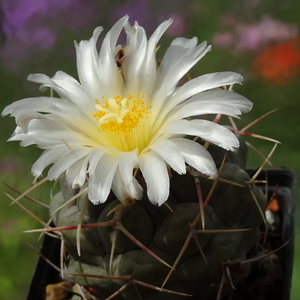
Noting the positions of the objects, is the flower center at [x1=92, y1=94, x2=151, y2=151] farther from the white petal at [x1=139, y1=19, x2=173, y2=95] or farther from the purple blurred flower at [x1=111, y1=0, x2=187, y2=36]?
the purple blurred flower at [x1=111, y1=0, x2=187, y2=36]

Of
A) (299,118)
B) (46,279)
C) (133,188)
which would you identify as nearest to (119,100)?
(133,188)

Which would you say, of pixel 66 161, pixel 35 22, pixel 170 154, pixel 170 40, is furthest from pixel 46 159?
pixel 35 22

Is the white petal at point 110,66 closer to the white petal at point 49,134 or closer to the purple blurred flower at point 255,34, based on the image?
the white petal at point 49,134

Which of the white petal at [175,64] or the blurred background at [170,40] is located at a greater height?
the white petal at [175,64]

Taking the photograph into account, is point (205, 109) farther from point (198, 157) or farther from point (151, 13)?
point (151, 13)

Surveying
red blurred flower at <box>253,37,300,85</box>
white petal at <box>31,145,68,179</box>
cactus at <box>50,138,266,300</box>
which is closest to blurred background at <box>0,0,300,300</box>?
red blurred flower at <box>253,37,300,85</box>

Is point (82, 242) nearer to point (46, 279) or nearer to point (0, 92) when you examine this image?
point (46, 279)

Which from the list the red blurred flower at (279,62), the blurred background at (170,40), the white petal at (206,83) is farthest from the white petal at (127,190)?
the red blurred flower at (279,62)
